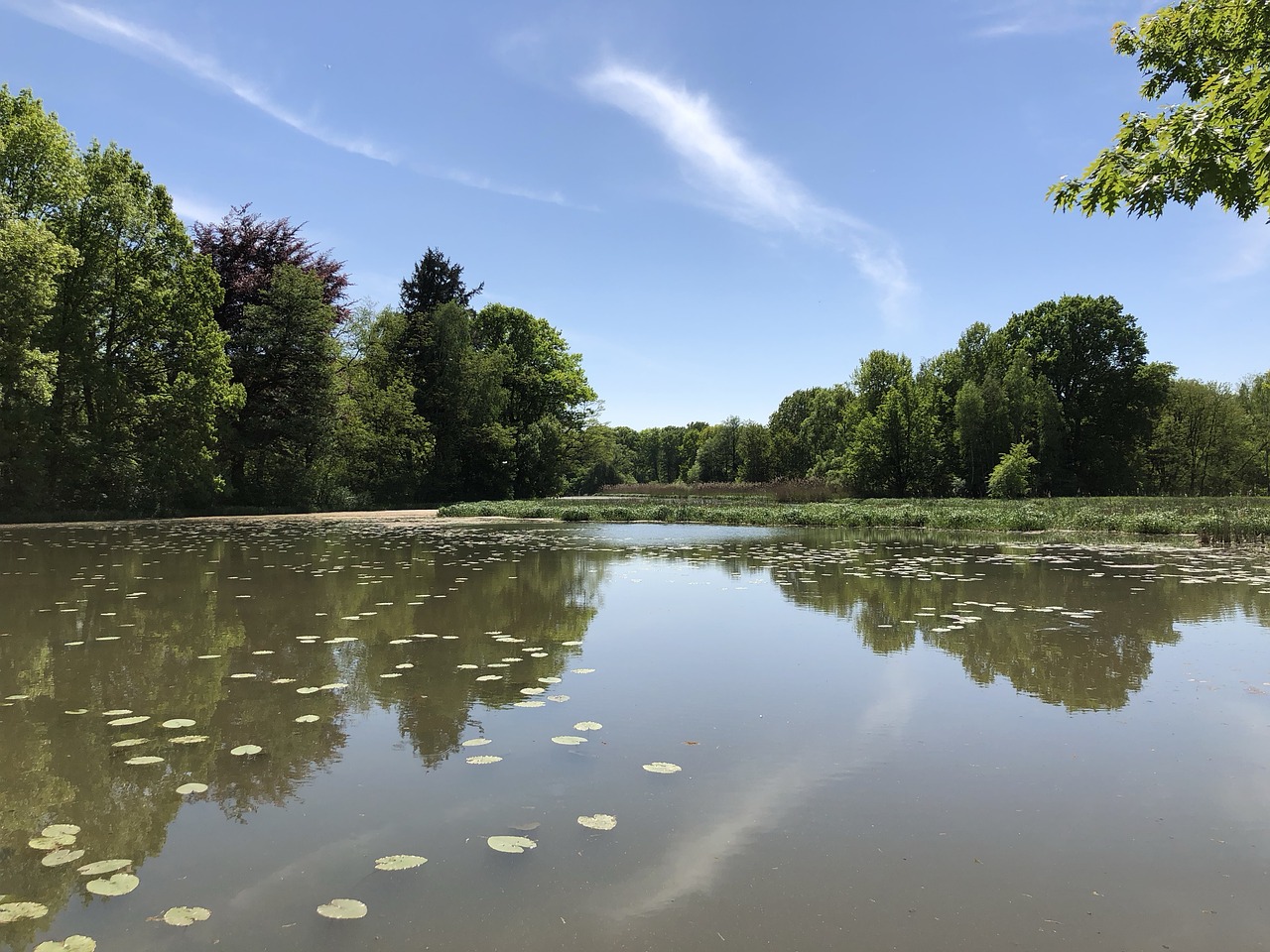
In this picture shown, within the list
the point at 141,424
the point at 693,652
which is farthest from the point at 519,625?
the point at 141,424

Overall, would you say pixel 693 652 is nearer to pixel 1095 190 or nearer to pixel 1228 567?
pixel 1095 190

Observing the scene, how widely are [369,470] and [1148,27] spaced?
32.8 metres

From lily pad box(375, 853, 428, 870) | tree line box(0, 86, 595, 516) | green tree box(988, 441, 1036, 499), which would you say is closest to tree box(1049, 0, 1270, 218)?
lily pad box(375, 853, 428, 870)

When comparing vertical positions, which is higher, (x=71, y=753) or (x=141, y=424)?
(x=141, y=424)

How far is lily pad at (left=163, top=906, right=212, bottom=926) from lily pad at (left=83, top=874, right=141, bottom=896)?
25 cm

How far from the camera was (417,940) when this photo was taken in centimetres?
218

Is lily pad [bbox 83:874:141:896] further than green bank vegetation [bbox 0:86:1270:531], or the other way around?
green bank vegetation [bbox 0:86:1270:531]

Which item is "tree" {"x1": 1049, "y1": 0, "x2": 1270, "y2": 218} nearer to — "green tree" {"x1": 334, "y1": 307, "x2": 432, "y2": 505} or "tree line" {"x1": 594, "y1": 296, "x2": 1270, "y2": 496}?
"green tree" {"x1": 334, "y1": 307, "x2": 432, "y2": 505}

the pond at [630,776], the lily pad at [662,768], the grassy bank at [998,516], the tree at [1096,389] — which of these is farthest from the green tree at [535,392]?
the lily pad at [662,768]

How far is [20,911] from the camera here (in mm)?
2297

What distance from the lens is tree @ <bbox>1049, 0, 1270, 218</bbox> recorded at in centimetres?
577

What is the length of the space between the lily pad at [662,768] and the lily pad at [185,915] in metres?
1.91

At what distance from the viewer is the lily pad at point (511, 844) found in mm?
2703

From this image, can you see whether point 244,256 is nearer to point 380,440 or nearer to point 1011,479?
point 380,440
